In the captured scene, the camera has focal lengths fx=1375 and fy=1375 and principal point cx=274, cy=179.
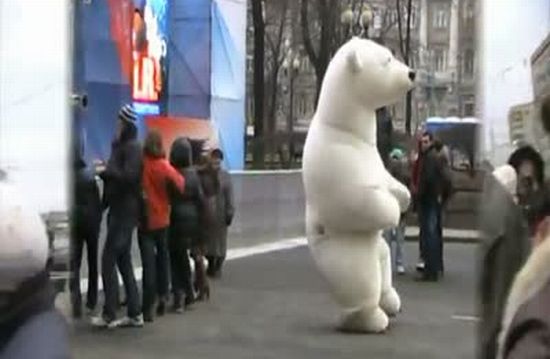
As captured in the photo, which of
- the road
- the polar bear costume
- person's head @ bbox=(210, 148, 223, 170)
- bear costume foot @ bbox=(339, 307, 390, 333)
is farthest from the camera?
person's head @ bbox=(210, 148, 223, 170)

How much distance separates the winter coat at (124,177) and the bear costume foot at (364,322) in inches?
78.9

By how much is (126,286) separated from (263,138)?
19.8m

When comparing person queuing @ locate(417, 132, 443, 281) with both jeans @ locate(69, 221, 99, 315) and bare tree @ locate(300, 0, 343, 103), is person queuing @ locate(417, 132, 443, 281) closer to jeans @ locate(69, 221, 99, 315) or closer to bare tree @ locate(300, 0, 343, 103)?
jeans @ locate(69, 221, 99, 315)

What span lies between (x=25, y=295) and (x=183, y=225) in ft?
32.1

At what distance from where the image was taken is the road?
10586 millimetres

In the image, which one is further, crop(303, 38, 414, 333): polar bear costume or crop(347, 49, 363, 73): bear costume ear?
crop(347, 49, 363, 73): bear costume ear

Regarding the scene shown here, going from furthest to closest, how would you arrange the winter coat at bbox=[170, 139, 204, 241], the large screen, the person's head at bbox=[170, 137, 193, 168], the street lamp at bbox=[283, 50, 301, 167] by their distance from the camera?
the street lamp at bbox=[283, 50, 301, 167]
the large screen
the person's head at bbox=[170, 137, 193, 168]
the winter coat at bbox=[170, 139, 204, 241]

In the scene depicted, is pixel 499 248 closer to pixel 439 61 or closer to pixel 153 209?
pixel 153 209

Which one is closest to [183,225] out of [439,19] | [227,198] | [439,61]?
[227,198]

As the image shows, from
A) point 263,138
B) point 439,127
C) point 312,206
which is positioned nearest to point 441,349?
point 312,206

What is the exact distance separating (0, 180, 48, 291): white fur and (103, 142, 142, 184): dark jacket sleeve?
8.20 meters

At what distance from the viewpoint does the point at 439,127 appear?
85.0ft

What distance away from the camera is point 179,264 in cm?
1282

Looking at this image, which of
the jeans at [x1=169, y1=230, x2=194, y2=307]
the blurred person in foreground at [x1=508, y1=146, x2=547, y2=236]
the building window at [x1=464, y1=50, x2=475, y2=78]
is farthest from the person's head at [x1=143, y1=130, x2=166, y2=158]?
the blurred person in foreground at [x1=508, y1=146, x2=547, y2=236]
